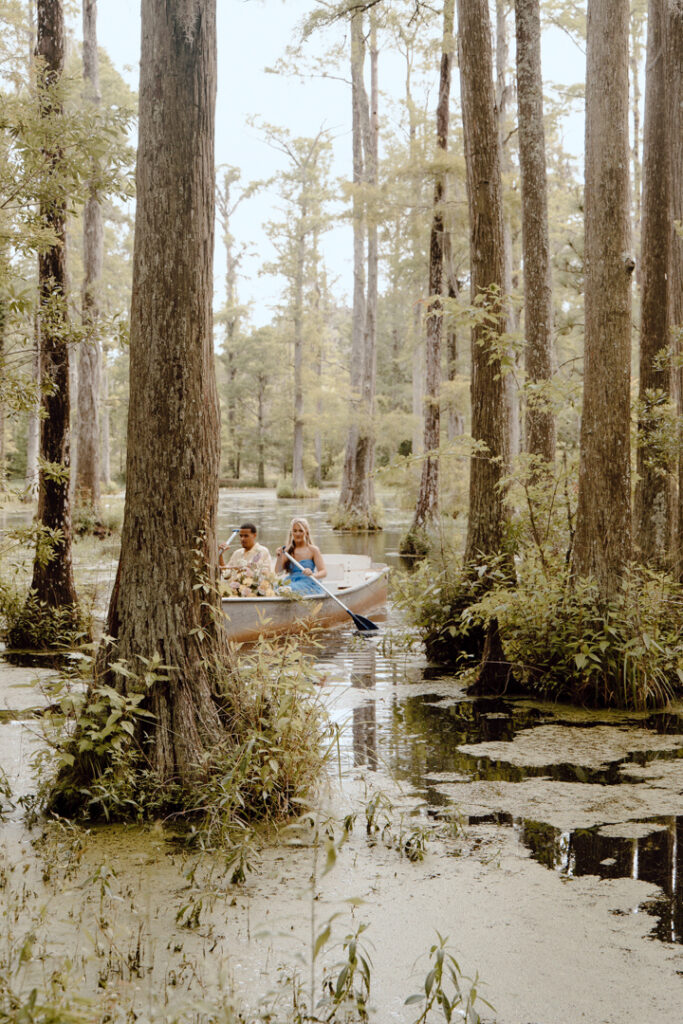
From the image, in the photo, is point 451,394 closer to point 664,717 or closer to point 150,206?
point 664,717

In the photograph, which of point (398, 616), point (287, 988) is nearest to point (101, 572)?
point (398, 616)

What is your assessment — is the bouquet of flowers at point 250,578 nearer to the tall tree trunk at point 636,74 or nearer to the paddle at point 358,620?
the paddle at point 358,620

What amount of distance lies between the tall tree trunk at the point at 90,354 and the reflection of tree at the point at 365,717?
10950 mm

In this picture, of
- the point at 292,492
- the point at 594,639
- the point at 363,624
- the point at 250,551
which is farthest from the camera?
the point at 292,492

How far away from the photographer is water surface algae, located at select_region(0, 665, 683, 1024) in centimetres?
285

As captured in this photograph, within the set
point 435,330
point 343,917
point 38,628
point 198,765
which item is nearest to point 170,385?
point 198,765

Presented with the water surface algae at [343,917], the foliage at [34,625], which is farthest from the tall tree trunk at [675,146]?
the foliage at [34,625]

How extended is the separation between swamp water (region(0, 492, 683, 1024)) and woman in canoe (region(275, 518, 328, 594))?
14.8 ft

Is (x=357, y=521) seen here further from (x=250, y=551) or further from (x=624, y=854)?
(x=624, y=854)

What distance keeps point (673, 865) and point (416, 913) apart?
4.06ft

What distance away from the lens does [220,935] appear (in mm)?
3271

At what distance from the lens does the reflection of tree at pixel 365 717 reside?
19.6ft

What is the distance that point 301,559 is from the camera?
36.4ft

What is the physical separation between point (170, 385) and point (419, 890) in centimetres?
256
